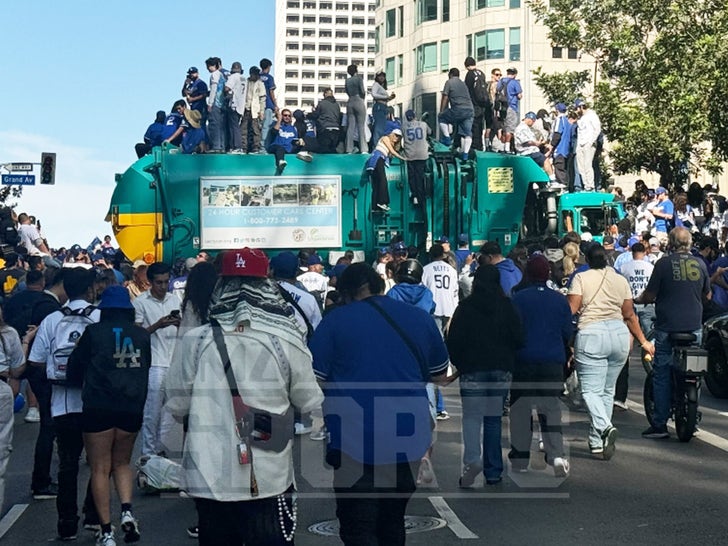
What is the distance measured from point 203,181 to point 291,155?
1.91 metres

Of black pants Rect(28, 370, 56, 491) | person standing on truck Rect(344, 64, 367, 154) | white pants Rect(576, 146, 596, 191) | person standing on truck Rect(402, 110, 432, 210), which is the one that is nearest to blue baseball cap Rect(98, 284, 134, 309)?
black pants Rect(28, 370, 56, 491)

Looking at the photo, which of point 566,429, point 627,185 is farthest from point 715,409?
point 627,185

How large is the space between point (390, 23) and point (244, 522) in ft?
288

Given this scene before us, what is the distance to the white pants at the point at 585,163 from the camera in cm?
2803

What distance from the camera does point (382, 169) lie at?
27.9 m

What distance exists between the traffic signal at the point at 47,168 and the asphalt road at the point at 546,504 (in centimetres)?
2882

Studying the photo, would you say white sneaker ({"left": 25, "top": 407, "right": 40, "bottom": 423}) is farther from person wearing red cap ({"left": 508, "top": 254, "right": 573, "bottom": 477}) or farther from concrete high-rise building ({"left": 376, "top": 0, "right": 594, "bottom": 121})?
concrete high-rise building ({"left": 376, "top": 0, "right": 594, "bottom": 121})

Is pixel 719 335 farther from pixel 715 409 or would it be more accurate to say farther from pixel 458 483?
pixel 458 483

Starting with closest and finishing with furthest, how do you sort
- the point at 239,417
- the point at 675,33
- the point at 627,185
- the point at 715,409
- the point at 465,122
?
1. the point at 239,417
2. the point at 715,409
3. the point at 465,122
4. the point at 675,33
5. the point at 627,185

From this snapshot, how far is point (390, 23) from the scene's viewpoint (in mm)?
92062

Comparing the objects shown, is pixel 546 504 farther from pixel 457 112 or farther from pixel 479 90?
pixel 479 90

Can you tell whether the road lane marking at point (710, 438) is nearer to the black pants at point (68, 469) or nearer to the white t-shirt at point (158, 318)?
the white t-shirt at point (158, 318)

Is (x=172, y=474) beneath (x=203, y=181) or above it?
beneath

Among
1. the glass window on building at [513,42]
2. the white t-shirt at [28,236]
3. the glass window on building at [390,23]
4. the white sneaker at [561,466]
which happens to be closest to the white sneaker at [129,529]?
the white sneaker at [561,466]
